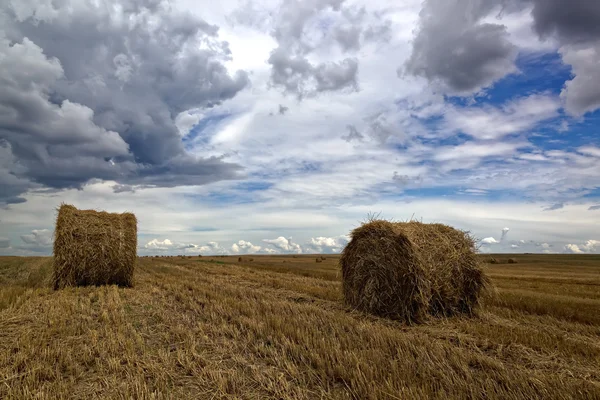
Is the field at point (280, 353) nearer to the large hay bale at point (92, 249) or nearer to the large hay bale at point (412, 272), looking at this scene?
the large hay bale at point (412, 272)

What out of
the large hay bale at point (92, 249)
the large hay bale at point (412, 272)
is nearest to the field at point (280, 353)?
the large hay bale at point (412, 272)

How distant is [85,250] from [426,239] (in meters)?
10.3

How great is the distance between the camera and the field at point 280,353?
3.79 metres

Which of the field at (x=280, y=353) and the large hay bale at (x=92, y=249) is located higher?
the large hay bale at (x=92, y=249)

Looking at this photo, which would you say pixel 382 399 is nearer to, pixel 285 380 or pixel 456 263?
pixel 285 380

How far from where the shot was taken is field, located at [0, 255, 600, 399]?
379 centimetres

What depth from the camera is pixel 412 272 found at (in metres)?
7.88

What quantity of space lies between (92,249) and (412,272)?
9.93 meters

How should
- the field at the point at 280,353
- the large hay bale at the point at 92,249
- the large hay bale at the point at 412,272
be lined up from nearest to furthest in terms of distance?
the field at the point at 280,353 → the large hay bale at the point at 412,272 → the large hay bale at the point at 92,249

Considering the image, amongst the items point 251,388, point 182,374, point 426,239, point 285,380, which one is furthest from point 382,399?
point 426,239

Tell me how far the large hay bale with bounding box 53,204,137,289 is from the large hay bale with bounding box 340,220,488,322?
25.2ft

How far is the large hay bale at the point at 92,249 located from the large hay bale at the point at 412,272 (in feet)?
25.2

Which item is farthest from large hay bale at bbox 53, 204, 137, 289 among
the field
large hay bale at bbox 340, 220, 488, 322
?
large hay bale at bbox 340, 220, 488, 322

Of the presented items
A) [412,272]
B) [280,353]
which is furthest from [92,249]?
[412,272]
